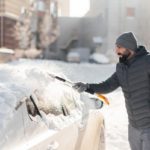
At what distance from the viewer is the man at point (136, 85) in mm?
5352

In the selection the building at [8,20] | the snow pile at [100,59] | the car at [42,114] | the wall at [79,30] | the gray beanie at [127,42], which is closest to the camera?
the car at [42,114]

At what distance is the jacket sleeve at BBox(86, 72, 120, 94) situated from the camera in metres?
5.76

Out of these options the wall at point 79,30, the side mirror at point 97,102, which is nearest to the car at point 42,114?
the side mirror at point 97,102

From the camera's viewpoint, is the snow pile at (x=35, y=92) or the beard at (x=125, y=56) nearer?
the snow pile at (x=35, y=92)

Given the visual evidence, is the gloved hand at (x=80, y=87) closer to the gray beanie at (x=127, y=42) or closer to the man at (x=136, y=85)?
the man at (x=136, y=85)

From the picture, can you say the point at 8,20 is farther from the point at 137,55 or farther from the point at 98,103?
the point at 137,55

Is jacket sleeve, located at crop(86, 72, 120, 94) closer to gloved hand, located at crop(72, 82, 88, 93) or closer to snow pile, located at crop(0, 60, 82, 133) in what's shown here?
gloved hand, located at crop(72, 82, 88, 93)

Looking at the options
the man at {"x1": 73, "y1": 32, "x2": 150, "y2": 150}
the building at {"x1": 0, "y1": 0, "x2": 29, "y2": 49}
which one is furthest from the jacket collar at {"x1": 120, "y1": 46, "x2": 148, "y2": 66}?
the building at {"x1": 0, "y1": 0, "x2": 29, "y2": 49}

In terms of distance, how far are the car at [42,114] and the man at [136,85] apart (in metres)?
0.53

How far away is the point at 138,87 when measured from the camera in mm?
5371

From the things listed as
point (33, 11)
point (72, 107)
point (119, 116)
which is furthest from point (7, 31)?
point (72, 107)

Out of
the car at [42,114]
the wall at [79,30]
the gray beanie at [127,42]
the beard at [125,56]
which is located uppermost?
the gray beanie at [127,42]

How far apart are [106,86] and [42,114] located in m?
1.51

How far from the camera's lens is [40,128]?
4.29 m
